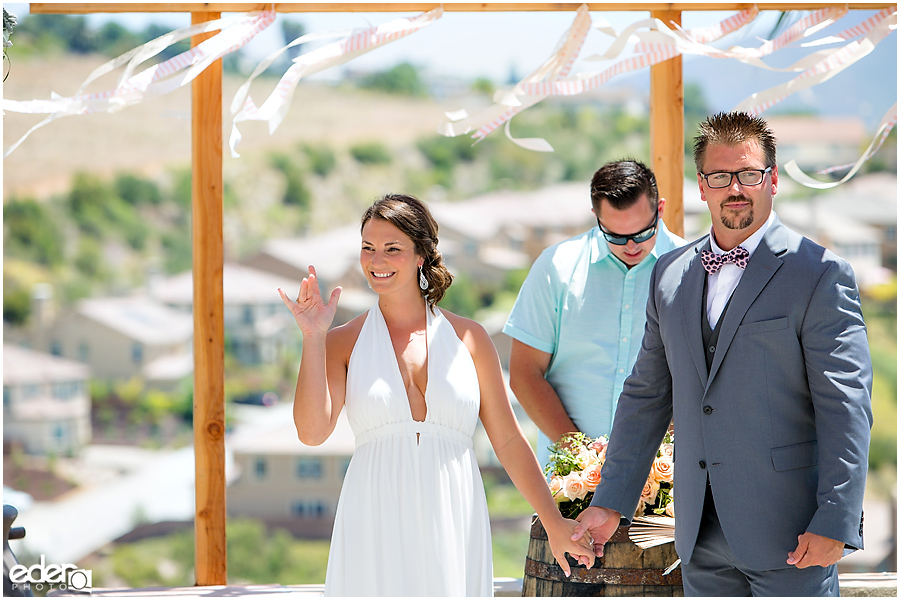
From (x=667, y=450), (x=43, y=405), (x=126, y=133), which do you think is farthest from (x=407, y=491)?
(x=126, y=133)

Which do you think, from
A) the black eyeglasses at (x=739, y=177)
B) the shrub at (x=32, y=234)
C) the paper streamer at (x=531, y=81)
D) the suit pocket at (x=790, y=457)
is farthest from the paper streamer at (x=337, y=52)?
the shrub at (x=32, y=234)

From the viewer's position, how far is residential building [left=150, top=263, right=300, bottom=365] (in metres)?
48.9

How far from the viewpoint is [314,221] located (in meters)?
51.2

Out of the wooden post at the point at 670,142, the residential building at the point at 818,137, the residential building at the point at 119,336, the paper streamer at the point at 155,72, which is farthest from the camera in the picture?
the residential building at the point at 818,137

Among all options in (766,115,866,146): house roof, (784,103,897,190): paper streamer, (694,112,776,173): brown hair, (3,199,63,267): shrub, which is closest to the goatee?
(694,112,776,173): brown hair

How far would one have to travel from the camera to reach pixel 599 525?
2.49 metres

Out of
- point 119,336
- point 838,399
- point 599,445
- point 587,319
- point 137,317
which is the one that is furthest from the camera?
point 137,317

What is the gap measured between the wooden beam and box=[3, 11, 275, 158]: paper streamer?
0.29 feet

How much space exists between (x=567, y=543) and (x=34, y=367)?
47.9 m

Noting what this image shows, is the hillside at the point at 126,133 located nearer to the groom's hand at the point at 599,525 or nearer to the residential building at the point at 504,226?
the residential building at the point at 504,226

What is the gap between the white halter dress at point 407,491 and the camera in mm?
2461

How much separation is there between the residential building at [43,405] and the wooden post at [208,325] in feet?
148

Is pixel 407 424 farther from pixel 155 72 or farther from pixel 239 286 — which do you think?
pixel 239 286

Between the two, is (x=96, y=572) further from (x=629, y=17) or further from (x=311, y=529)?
(x=629, y=17)
